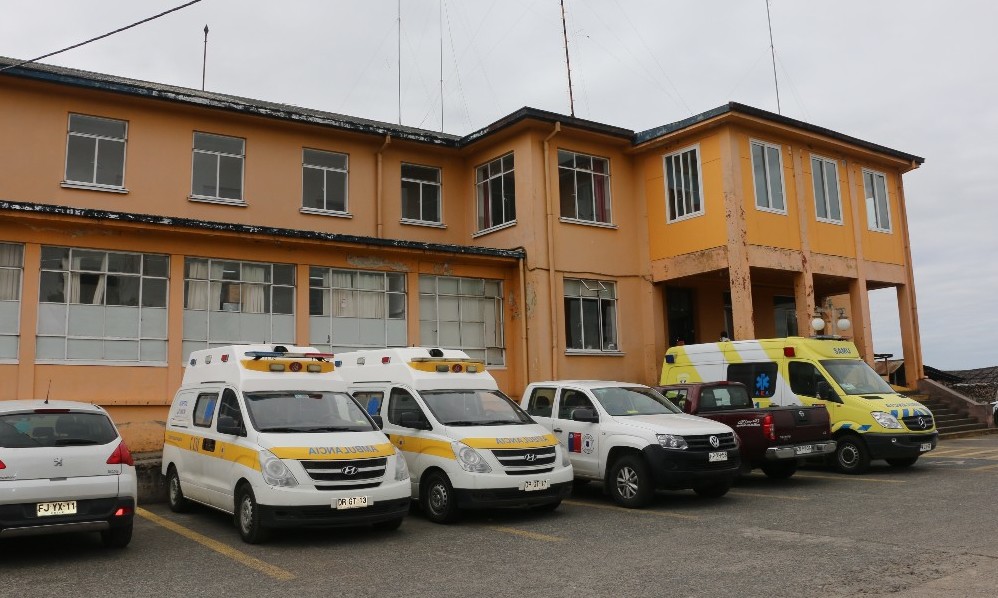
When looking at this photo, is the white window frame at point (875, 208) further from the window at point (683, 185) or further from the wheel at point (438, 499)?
the wheel at point (438, 499)

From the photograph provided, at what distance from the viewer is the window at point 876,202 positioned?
23500 millimetres

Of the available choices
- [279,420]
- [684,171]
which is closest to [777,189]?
[684,171]

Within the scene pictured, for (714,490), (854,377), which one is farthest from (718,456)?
(854,377)

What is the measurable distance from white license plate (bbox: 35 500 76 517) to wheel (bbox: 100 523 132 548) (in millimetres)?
719

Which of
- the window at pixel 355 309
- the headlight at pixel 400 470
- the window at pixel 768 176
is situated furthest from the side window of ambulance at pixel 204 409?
the window at pixel 768 176

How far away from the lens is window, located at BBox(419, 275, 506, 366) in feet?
61.9

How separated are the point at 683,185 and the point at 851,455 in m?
8.71

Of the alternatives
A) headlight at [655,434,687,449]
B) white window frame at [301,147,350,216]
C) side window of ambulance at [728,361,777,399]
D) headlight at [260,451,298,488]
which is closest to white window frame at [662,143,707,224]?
side window of ambulance at [728,361,777,399]

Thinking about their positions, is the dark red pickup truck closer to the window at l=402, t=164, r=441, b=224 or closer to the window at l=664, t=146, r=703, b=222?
the window at l=664, t=146, r=703, b=222

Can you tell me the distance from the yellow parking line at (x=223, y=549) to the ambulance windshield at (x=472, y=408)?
3.18 m

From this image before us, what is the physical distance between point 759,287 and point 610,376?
7278 mm

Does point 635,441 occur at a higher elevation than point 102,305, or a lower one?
lower

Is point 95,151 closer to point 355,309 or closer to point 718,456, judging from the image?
point 355,309

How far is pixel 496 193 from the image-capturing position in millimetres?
21344
